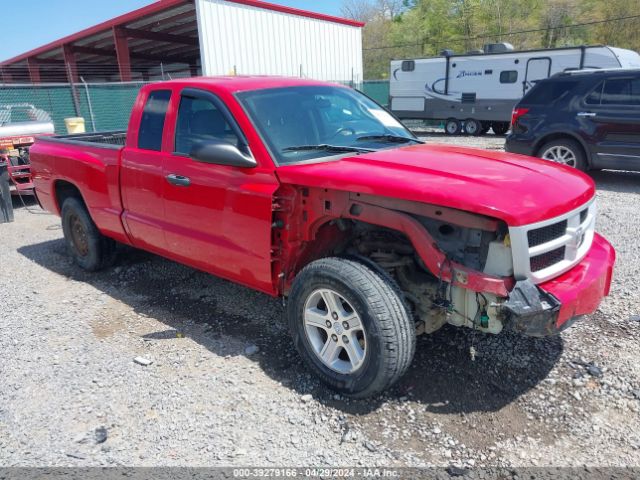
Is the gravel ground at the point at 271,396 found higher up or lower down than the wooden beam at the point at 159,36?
lower down

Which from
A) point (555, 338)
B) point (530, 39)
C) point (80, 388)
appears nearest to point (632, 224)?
point (555, 338)

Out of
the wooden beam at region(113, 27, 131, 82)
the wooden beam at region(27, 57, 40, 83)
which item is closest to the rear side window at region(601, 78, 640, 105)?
the wooden beam at region(113, 27, 131, 82)

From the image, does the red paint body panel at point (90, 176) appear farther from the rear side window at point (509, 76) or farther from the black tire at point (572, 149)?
the rear side window at point (509, 76)

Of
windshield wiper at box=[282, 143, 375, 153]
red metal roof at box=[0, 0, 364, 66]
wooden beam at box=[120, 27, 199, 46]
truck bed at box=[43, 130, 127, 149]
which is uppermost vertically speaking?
red metal roof at box=[0, 0, 364, 66]

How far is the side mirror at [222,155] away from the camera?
10.9 feet

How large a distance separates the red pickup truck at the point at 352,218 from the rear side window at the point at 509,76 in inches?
615

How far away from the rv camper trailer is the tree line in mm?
16302

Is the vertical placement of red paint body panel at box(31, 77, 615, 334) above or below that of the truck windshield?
below

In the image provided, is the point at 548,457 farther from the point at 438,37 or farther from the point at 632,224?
the point at 438,37

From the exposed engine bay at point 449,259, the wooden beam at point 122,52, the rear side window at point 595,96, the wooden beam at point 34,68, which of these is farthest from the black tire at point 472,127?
the wooden beam at point 34,68

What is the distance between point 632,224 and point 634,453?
4590 mm

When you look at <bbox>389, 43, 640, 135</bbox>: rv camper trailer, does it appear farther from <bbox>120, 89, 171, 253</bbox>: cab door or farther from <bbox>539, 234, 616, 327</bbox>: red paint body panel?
<bbox>120, 89, 171, 253</bbox>: cab door

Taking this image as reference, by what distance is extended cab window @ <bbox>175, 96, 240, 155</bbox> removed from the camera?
150 inches

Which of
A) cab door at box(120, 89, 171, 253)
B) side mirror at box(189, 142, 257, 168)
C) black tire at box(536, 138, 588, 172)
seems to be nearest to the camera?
side mirror at box(189, 142, 257, 168)
